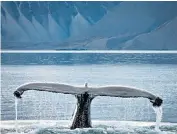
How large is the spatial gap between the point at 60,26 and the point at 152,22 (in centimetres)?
1210

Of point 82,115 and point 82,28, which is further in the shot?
point 82,28

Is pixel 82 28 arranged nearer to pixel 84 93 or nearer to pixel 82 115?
pixel 82 115

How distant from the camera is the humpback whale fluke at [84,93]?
29.5 feet

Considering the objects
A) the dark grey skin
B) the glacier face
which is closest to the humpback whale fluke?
the dark grey skin

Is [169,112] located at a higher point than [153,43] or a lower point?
lower

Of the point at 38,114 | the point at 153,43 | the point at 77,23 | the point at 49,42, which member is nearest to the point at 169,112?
the point at 38,114

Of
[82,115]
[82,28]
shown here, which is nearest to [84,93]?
[82,115]

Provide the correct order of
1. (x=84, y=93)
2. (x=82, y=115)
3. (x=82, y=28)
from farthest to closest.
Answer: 1. (x=82, y=28)
2. (x=82, y=115)
3. (x=84, y=93)

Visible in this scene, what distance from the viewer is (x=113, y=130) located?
10.1m

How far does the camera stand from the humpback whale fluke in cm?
899

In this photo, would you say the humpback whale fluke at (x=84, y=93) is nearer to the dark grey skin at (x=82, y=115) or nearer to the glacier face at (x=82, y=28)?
the dark grey skin at (x=82, y=115)

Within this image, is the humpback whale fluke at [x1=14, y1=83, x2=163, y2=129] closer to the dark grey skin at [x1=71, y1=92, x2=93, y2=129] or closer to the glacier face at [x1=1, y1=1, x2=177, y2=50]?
the dark grey skin at [x1=71, y1=92, x2=93, y2=129]

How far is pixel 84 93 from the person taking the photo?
969 cm

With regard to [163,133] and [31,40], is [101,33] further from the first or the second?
[163,133]
